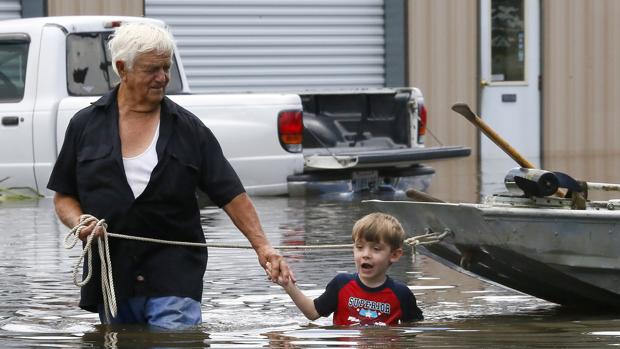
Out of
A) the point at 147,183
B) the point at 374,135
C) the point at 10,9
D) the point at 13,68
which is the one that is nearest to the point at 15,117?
the point at 13,68

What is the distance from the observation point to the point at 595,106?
2186 cm

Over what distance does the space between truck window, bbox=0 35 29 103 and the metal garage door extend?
7.08 m

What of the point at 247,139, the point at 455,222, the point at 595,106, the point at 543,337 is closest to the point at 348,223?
the point at 247,139

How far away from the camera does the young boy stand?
20.4ft

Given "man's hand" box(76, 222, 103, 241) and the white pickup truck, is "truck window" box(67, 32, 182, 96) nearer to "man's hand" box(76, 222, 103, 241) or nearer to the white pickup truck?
the white pickup truck

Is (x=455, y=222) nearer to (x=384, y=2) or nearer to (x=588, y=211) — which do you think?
(x=588, y=211)

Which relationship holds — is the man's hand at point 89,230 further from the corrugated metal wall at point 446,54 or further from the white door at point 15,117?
the corrugated metal wall at point 446,54

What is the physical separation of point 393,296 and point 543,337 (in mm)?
647

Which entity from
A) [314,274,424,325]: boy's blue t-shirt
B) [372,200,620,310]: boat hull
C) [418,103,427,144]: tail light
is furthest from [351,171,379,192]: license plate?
[314,274,424,325]: boy's blue t-shirt

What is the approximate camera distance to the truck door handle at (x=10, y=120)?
507 inches

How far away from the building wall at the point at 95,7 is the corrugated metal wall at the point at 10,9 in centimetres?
42

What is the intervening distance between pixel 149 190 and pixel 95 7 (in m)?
14.0

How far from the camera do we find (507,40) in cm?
2167

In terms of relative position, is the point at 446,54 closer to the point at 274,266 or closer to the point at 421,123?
the point at 421,123
